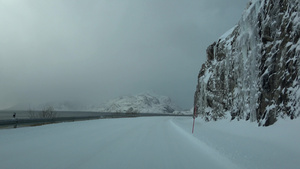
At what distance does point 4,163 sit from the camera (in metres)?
4.82

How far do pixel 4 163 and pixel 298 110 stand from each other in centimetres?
1048

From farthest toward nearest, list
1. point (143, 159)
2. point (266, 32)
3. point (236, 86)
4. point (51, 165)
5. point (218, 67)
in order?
point (218, 67)
point (236, 86)
point (266, 32)
point (143, 159)
point (51, 165)

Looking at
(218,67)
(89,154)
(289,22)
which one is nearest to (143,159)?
(89,154)

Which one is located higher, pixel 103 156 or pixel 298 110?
pixel 298 110

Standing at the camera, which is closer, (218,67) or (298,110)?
(298,110)

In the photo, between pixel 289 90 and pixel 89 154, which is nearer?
pixel 89 154

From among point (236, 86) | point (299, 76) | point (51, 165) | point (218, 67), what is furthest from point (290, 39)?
point (218, 67)

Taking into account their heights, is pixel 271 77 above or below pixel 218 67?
below

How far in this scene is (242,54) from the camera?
16.5 metres

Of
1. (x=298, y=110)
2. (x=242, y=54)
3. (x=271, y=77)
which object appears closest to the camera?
(x=298, y=110)

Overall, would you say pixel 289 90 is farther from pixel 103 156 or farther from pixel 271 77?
pixel 103 156

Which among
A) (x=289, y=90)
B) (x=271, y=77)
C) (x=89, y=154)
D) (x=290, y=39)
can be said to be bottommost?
(x=89, y=154)

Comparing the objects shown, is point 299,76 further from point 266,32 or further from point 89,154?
point 89,154

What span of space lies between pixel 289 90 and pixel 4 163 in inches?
443
